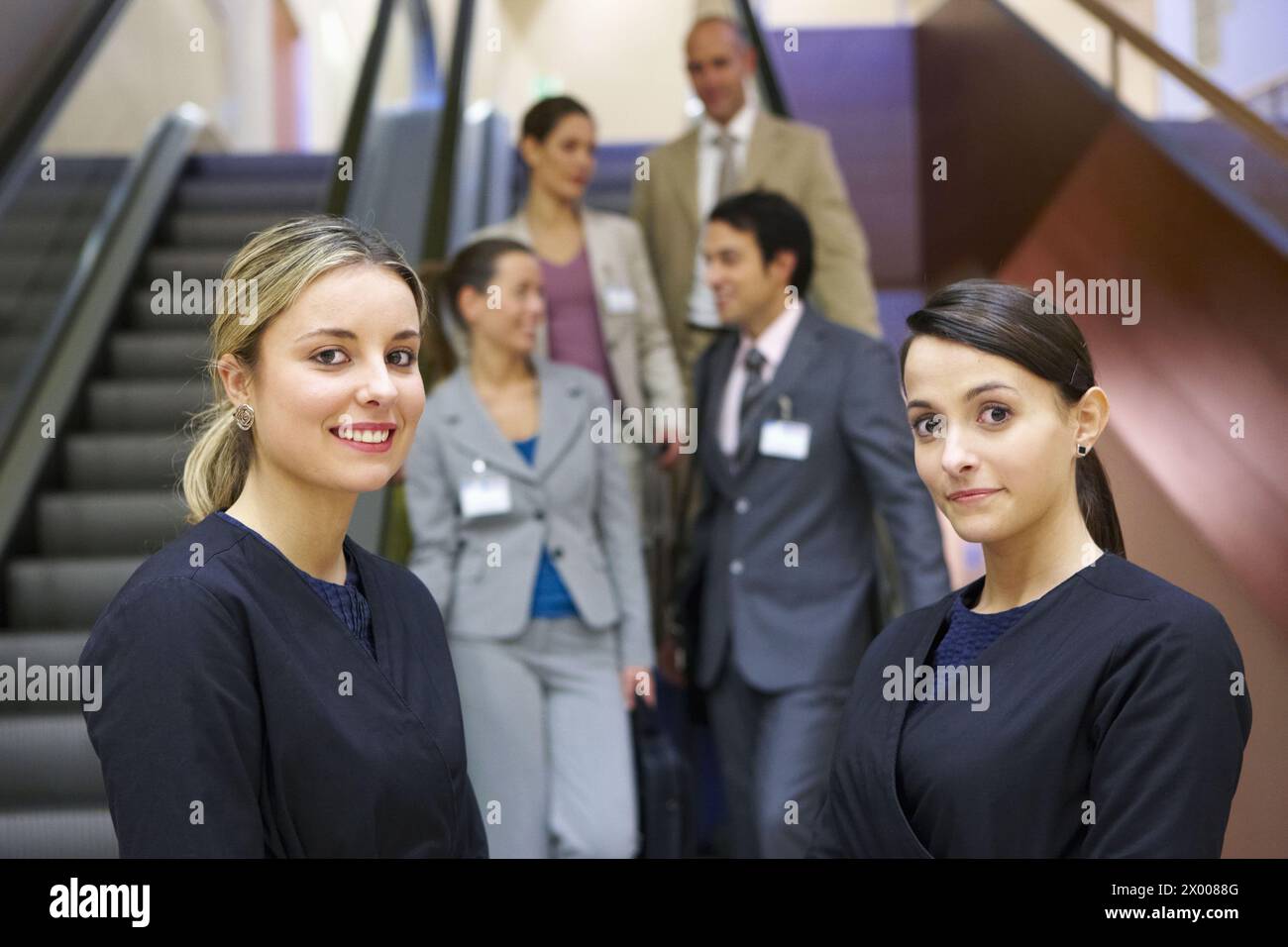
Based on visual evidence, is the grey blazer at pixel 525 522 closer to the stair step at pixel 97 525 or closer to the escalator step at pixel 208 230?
the stair step at pixel 97 525

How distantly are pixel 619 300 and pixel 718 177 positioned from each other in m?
0.73

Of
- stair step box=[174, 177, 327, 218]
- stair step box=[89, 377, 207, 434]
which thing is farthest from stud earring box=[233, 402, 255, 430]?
stair step box=[174, 177, 327, 218]

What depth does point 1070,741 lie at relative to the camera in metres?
1.76

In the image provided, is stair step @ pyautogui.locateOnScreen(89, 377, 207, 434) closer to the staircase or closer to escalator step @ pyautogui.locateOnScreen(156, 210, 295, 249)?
the staircase

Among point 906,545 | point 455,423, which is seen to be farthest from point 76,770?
Answer: point 906,545

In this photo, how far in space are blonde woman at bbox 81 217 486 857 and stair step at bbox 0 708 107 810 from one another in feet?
5.28

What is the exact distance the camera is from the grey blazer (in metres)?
3.19

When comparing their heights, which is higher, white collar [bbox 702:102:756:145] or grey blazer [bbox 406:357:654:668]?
white collar [bbox 702:102:756:145]

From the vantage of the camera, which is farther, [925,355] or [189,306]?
[189,306]

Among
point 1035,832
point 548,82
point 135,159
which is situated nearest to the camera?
point 1035,832

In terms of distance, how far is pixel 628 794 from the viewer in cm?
325
